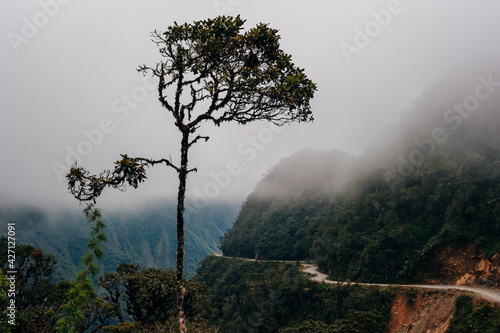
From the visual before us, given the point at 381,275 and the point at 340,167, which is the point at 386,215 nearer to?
the point at 381,275

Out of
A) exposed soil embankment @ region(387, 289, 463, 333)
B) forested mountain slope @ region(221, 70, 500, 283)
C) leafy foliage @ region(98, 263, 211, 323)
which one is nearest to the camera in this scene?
leafy foliage @ region(98, 263, 211, 323)

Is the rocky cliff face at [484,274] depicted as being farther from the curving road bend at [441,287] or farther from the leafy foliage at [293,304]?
the leafy foliage at [293,304]

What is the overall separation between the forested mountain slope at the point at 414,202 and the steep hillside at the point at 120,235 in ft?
179

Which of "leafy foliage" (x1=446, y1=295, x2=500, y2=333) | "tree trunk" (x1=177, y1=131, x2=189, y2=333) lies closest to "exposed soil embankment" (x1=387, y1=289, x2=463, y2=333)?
"leafy foliage" (x1=446, y1=295, x2=500, y2=333)

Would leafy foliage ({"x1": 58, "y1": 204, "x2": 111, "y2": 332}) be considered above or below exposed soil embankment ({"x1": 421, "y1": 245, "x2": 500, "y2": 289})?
above

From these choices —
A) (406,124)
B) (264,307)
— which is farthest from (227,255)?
(406,124)

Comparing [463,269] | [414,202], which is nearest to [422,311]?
[463,269]

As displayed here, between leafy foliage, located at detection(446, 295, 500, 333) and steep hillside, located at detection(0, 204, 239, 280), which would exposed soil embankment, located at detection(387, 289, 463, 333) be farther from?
steep hillside, located at detection(0, 204, 239, 280)

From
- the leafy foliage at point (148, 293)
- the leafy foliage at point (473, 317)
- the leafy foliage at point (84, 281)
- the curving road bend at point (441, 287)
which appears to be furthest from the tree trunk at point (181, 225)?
the curving road bend at point (441, 287)

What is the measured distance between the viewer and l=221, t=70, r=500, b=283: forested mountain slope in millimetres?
26766

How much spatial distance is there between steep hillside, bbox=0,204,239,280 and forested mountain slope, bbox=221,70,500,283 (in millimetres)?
54622

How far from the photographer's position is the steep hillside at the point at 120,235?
85.6 meters

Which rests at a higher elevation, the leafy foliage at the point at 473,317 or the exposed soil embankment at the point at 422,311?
the leafy foliage at the point at 473,317

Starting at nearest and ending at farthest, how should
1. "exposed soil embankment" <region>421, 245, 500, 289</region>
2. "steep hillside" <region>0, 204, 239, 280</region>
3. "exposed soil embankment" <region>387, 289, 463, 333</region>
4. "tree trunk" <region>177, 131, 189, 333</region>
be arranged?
1. "tree trunk" <region>177, 131, 189, 333</region>
2. "exposed soil embankment" <region>387, 289, 463, 333</region>
3. "exposed soil embankment" <region>421, 245, 500, 289</region>
4. "steep hillside" <region>0, 204, 239, 280</region>
